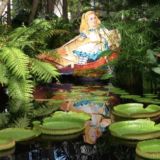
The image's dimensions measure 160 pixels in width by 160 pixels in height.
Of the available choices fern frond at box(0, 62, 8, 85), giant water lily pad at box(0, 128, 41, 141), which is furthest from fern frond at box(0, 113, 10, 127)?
fern frond at box(0, 62, 8, 85)

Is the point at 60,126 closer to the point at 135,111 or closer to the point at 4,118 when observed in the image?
the point at 4,118

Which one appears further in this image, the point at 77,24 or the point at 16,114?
the point at 77,24

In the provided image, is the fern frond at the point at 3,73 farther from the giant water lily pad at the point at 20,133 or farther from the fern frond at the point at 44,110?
the giant water lily pad at the point at 20,133

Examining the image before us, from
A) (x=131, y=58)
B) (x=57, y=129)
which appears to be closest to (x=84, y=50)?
(x=131, y=58)

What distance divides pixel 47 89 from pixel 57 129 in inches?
97.8

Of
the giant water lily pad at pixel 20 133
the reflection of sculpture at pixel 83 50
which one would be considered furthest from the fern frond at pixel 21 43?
the giant water lily pad at pixel 20 133

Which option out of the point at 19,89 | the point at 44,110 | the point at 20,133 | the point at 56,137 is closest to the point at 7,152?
the point at 20,133

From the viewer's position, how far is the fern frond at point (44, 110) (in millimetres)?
3088

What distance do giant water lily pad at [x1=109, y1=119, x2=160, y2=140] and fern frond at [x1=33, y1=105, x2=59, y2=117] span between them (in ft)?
2.96

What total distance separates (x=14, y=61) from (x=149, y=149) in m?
2.37

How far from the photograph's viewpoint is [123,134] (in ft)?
7.39

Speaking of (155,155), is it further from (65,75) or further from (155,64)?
(65,75)

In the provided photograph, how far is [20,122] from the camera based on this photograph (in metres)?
2.78

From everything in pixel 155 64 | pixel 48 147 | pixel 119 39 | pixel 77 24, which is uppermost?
pixel 77 24
